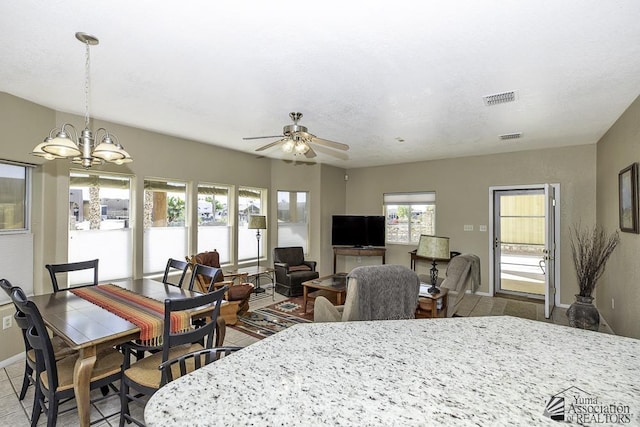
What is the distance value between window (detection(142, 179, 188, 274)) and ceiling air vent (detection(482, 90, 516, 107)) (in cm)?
455

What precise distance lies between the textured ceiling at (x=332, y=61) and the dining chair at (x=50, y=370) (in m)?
1.84

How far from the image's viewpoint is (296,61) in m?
2.49

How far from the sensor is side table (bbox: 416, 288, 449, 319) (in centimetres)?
390

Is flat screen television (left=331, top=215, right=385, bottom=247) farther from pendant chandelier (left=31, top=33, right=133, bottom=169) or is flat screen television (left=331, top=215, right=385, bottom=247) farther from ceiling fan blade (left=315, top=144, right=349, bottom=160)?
pendant chandelier (left=31, top=33, right=133, bottom=169)

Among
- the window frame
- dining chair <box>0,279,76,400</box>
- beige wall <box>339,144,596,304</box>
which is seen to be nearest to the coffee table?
beige wall <box>339,144,596,304</box>

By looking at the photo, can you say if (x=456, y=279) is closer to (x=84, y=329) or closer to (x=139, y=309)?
(x=139, y=309)

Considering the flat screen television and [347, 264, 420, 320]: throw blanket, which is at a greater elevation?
the flat screen television

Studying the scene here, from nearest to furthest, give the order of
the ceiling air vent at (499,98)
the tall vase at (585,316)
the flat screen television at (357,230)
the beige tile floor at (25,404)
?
the beige tile floor at (25,404)
the ceiling air vent at (499,98)
the tall vase at (585,316)
the flat screen television at (357,230)

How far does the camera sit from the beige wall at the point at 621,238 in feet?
10.5

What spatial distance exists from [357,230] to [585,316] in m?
4.15

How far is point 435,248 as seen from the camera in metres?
3.88

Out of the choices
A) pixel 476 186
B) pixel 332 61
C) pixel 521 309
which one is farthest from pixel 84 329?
pixel 476 186

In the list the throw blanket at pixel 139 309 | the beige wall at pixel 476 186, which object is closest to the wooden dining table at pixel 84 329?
the throw blanket at pixel 139 309

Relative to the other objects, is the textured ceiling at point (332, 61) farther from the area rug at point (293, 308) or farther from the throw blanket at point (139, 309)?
the area rug at point (293, 308)
